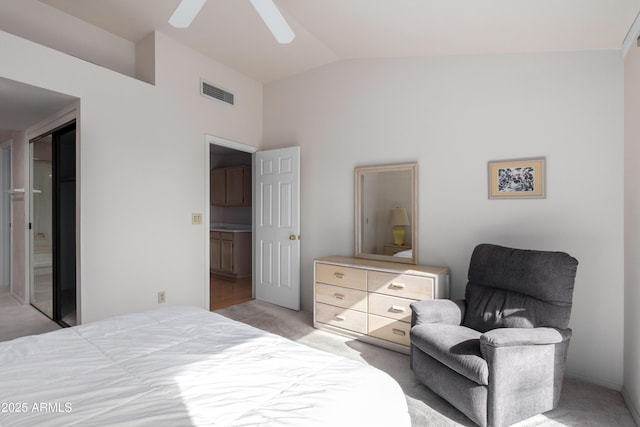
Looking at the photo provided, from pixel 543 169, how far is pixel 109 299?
12.6ft

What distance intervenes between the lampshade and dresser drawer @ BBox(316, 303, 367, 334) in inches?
38.3

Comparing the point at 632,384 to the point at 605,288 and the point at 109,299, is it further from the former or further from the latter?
the point at 109,299

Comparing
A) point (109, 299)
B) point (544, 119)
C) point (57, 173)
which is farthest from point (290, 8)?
point (109, 299)

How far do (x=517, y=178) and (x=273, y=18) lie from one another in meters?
2.23

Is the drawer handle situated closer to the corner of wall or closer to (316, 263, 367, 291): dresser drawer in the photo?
(316, 263, 367, 291): dresser drawer

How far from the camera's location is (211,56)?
149 inches

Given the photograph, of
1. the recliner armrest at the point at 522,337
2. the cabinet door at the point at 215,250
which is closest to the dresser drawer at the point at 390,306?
the recliner armrest at the point at 522,337

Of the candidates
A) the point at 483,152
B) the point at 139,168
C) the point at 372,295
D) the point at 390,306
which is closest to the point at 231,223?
the point at 139,168

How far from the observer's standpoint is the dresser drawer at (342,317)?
316 cm

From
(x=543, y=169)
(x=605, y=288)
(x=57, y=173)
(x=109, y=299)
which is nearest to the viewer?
(x=605, y=288)

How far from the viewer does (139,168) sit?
319 cm

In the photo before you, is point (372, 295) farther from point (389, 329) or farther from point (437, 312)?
point (437, 312)

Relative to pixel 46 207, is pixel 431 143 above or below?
above

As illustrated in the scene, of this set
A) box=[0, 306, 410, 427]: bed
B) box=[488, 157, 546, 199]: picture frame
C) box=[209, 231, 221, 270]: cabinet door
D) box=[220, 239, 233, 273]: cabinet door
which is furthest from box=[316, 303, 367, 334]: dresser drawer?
box=[209, 231, 221, 270]: cabinet door
